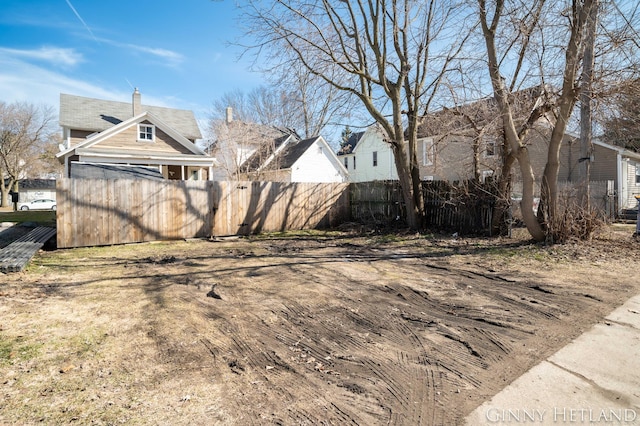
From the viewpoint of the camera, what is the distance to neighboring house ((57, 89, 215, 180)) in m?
17.8

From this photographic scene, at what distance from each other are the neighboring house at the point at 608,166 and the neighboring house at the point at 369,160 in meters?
11.7

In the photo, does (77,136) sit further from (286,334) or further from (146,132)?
(286,334)

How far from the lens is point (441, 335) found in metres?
3.41

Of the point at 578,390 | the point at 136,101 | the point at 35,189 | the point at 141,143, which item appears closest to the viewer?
the point at 578,390

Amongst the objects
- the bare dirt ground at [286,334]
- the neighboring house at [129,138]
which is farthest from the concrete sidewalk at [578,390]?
the neighboring house at [129,138]

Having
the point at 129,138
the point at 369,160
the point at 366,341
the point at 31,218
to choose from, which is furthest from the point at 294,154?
the point at 366,341

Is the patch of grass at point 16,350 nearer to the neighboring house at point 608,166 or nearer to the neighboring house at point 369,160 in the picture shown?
the neighboring house at point 608,166

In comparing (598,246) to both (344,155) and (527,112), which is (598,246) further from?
(344,155)

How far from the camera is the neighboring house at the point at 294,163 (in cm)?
2491

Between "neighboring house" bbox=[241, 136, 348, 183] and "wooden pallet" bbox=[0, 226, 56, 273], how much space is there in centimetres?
1558

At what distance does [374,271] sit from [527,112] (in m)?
5.93

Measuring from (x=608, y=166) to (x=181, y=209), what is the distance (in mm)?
19521

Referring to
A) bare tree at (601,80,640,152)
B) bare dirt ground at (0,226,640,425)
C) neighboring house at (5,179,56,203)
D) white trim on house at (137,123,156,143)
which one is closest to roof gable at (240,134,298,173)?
white trim on house at (137,123,156,143)

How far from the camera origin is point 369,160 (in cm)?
3012
